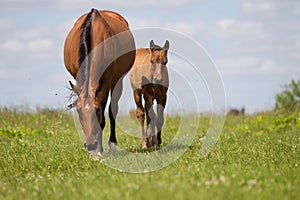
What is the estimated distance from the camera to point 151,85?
46.7 feet

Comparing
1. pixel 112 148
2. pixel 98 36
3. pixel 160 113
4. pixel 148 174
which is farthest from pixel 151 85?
pixel 148 174

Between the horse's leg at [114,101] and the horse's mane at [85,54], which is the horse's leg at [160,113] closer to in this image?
the horse's leg at [114,101]

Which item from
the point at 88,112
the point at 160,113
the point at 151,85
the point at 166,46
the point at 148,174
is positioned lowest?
the point at 160,113

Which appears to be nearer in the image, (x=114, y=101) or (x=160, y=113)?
(x=114, y=101)

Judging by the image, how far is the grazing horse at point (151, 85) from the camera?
13.8m

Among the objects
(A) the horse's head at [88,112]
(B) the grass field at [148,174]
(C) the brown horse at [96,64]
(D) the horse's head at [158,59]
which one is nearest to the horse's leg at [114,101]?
(C) the brown horse at [96,64]

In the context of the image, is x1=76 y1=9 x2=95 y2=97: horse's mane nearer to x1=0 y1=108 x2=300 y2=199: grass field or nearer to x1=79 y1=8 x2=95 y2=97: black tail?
x1=79 y1=8 x2=95 y2=97: black tail

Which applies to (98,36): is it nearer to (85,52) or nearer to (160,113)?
(85,52)

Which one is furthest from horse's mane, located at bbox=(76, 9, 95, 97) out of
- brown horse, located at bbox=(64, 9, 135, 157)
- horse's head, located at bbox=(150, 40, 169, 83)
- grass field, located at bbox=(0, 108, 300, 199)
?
horse's head, located at bbox=(150, 40, 169, 83)

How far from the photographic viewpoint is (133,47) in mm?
14469

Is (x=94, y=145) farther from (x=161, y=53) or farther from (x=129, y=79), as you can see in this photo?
(x=129, y=79)

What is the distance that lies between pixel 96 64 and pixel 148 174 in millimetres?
3562

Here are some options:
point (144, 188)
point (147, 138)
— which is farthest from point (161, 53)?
point (144, 188)

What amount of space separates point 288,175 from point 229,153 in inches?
144
